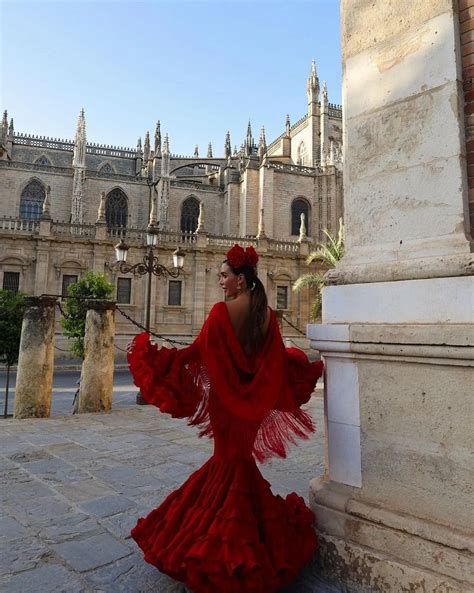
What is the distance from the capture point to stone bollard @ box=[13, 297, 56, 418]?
7.11 meters

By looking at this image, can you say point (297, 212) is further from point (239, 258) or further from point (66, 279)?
point (239, 258)

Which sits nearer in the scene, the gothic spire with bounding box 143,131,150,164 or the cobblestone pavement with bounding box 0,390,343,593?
the cobblestone pavement with bounding box 0,390,343,593

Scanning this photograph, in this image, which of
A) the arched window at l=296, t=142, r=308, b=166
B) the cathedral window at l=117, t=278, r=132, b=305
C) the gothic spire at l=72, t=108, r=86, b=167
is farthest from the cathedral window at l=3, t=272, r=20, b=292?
the arched window at l=296, t=142, r=308, b=166

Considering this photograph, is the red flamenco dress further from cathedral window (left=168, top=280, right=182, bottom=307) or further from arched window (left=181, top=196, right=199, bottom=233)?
arched window (left=181, top=196, right=199, bottom=233)

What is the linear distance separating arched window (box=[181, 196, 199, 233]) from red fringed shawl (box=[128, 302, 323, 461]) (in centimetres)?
3292

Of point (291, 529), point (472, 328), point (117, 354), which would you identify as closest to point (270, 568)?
point (291, 529)

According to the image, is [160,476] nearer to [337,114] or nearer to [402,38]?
[402,38]

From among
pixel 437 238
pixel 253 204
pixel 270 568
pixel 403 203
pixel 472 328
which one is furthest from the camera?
pixel 253 204

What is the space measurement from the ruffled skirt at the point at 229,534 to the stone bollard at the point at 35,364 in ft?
19.0

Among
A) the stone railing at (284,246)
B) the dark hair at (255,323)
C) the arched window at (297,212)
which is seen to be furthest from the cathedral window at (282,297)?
the dark hair at (255,323)

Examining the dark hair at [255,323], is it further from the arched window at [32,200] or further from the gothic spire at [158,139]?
the gothic spire at [158,139]

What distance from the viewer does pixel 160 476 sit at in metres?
3.76

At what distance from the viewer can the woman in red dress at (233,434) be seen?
6.05 feet

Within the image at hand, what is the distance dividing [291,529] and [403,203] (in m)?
1.76
